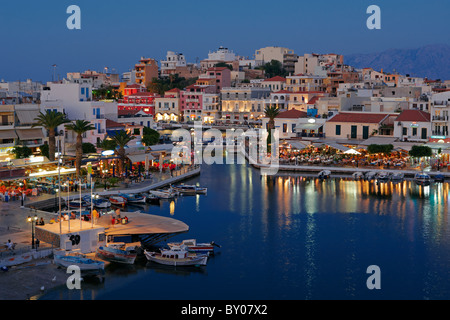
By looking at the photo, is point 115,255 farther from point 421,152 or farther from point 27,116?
point 421,152

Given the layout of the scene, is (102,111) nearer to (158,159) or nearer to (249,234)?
(158,159)

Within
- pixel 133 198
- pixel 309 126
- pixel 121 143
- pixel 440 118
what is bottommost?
pixel 133 198

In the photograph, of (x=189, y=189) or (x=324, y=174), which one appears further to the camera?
(x=324, y=174)

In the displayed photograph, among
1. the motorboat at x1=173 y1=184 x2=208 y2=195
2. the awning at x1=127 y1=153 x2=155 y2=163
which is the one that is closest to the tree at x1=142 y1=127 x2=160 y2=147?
the awning at x1=127 y1=153 x2=155 y2=163

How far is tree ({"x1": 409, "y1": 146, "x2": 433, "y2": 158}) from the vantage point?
50250 mm

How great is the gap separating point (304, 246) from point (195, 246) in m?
5.23

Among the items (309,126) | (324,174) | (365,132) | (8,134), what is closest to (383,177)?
(324,174)

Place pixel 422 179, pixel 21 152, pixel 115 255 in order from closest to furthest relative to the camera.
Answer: pixel 115 255 < pixel 21 152 < pixel 422 179

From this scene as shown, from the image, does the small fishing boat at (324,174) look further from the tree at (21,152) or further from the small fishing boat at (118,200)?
the tree at (21,152)

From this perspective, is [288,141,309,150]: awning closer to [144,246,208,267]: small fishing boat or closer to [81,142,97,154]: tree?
[81,142,97,154]: tree

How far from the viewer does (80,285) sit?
Result: 77.6 feet

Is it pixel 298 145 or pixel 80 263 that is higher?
pixel 298 145

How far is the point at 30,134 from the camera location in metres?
45.9

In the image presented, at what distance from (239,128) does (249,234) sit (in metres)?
54.1
